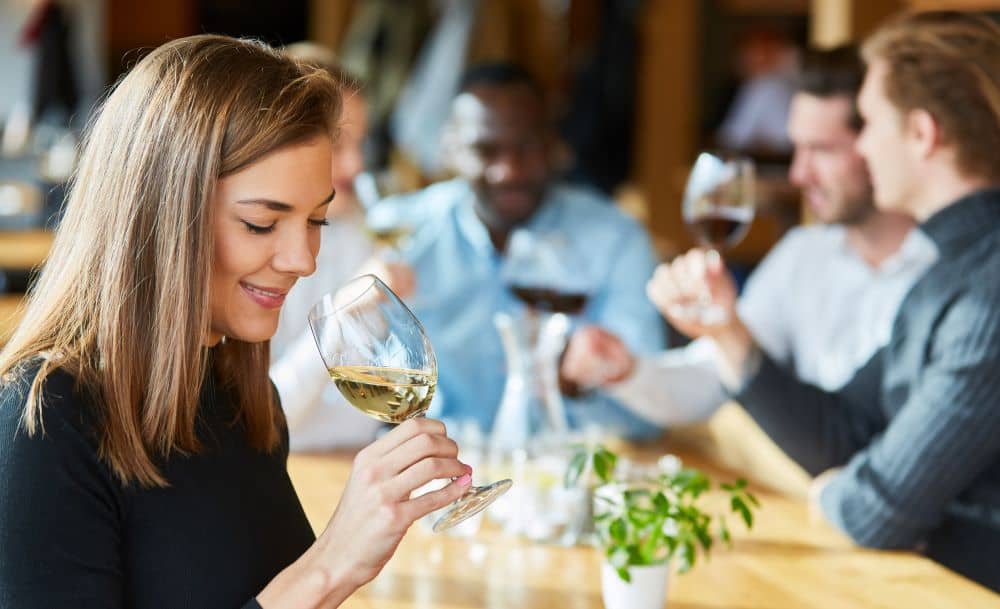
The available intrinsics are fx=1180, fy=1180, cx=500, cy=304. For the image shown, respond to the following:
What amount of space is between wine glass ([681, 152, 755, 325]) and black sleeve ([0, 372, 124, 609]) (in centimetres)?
119

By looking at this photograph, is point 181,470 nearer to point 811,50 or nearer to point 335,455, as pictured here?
point 335,455

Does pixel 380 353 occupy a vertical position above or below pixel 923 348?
above

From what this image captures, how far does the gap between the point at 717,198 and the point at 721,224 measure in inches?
2.0

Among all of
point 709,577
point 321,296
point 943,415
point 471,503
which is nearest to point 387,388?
point 471,503

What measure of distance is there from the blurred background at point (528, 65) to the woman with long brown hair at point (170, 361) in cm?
349

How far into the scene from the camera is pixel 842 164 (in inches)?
95.2

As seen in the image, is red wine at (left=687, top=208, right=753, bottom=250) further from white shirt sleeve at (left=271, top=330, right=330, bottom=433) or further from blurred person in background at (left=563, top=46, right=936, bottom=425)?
white shirt sleeve at (left=271, top=330, right=330, bottom=433)

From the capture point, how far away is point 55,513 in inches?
39.0

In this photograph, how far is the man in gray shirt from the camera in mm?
1730

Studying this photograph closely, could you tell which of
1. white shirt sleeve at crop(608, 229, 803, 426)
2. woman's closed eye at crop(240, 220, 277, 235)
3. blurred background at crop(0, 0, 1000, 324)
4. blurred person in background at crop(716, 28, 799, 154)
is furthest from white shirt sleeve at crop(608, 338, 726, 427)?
blurred person in background at crop(716, 28, 799, 154)

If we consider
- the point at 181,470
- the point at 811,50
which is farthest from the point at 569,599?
the point at 811,50

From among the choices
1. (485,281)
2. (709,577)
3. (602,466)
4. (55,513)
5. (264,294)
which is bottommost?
(709,577)

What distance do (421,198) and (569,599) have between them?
2.03m

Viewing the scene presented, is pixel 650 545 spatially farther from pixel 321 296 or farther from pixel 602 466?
pixel 321 296
